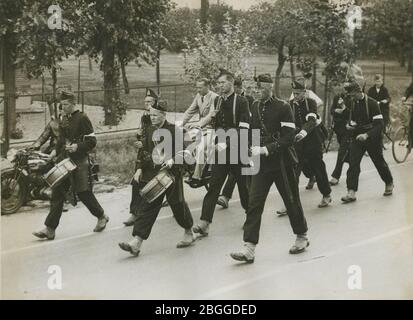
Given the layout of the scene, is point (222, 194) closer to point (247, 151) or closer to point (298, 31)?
point (247, 151)

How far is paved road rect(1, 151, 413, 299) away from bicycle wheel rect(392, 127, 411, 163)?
3.04 m

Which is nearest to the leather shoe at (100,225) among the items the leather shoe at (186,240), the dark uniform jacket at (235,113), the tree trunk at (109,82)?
the leather shoe at (186,240)

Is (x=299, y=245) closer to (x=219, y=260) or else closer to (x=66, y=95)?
(x=219, y=260)

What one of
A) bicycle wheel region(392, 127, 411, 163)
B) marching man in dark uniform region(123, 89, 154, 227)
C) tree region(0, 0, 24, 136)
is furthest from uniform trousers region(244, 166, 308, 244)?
tree region(0, 0, 24, 136)

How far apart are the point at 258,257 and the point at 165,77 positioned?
709 centimetres

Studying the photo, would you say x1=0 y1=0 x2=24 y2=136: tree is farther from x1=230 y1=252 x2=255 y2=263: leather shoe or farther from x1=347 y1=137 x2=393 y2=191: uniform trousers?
x1=230 y1=252 x2=255 y2=263: leather shoe

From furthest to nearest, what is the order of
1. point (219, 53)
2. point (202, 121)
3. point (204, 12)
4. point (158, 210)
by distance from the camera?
1. point (219, 53)
2. point (204, 12)
3. point (202, 121)
4. point (158, 210)

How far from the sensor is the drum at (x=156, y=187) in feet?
29.9

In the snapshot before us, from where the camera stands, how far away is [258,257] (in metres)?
9.18

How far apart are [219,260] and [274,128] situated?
159cm

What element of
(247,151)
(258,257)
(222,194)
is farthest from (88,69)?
(258,257)

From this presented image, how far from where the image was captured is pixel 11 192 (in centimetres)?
1087

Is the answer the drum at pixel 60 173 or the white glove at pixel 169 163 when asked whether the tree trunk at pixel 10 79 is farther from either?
the white glove at pixel 169 163

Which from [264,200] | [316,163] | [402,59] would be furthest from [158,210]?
[402,59]
